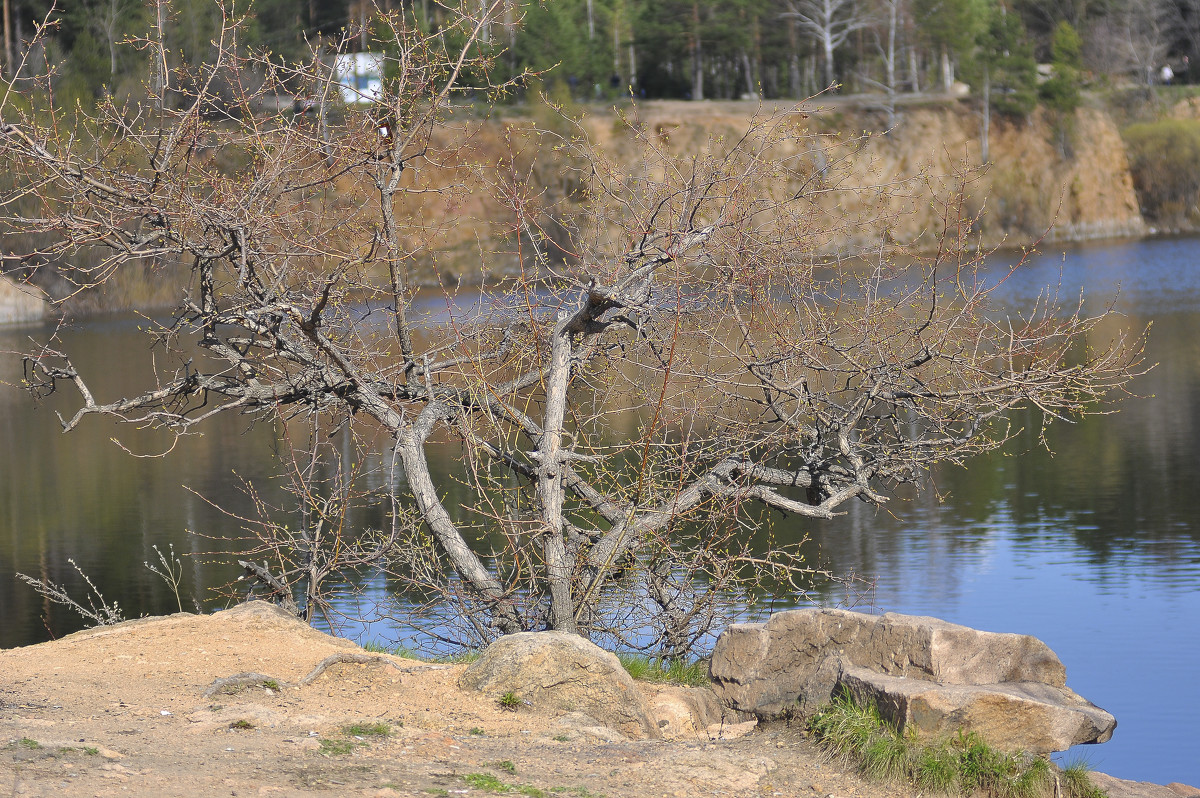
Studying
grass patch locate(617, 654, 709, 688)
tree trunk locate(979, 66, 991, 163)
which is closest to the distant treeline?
tree trunk locate(979, 66, 991, 163)

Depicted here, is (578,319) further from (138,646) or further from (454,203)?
(138,646)

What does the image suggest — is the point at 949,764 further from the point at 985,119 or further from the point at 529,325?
the point at 985,119

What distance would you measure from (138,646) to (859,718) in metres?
3.99

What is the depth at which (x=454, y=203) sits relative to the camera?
29.2ft

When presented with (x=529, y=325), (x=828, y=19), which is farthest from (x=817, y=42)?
(x=529, y=325)

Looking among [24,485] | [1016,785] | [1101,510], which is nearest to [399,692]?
[1016,785]

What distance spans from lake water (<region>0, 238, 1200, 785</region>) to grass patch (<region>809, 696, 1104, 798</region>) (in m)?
1.97

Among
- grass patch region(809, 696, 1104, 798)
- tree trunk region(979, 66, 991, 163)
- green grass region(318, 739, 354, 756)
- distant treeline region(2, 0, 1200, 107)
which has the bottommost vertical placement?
grass patch region(809, 696, 1104, 798)

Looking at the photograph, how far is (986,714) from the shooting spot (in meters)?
6.41

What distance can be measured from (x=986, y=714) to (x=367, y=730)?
2.94 m

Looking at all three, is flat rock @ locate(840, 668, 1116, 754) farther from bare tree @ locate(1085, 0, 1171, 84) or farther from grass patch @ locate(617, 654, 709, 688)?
bare tree @ locate(1085, 0, 1171, 84)

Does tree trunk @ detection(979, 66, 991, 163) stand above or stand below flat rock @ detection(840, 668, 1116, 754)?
above

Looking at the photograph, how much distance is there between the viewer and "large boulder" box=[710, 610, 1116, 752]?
6422mm

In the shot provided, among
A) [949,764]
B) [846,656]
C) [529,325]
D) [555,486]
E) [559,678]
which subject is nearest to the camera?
[949,764]
